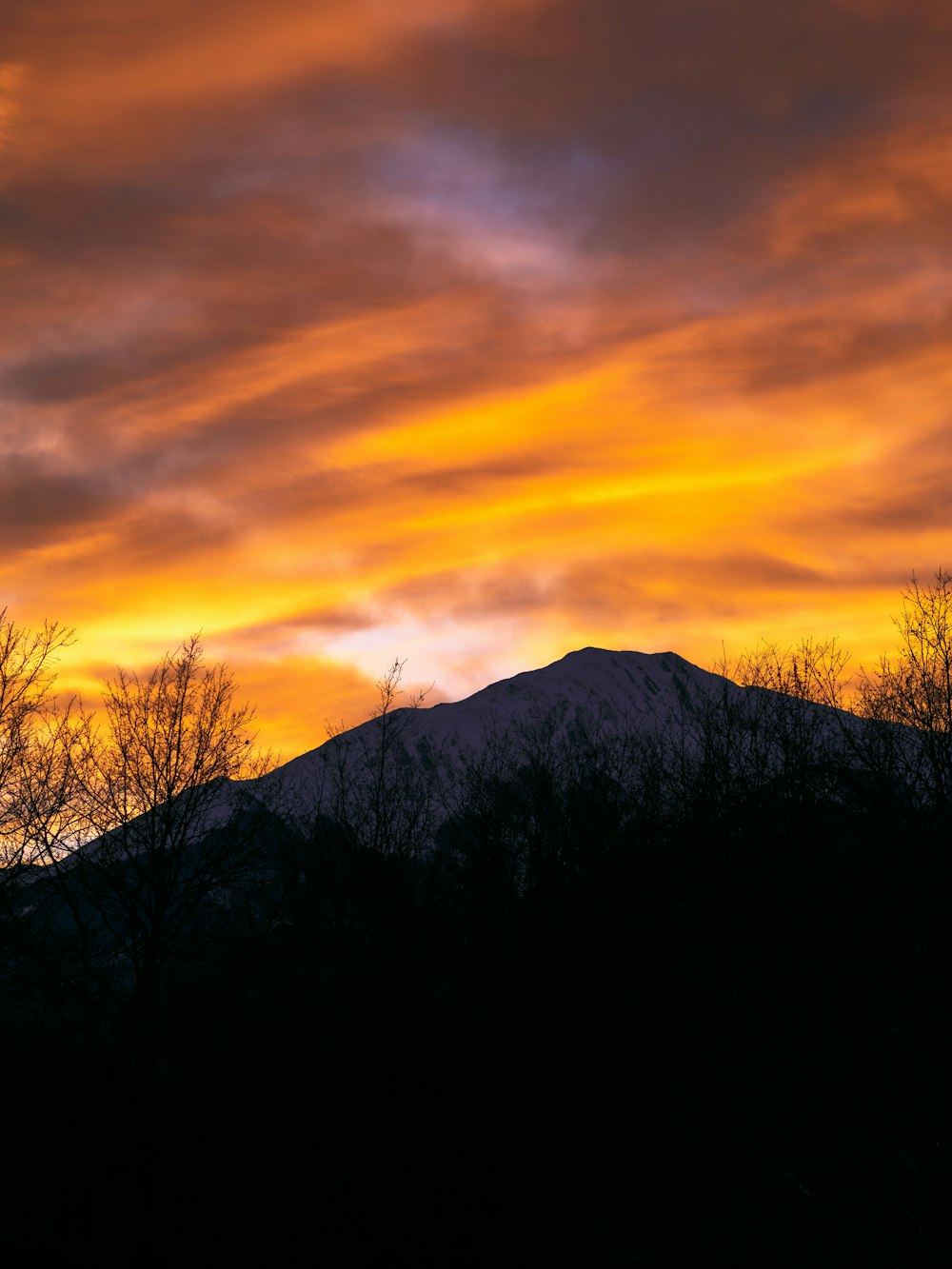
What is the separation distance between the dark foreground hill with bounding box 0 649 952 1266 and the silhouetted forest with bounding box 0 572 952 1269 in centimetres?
10

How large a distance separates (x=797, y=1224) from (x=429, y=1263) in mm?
8822

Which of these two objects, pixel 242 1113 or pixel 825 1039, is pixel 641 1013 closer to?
pixel 242 1113

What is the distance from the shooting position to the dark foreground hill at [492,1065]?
61.4 feet

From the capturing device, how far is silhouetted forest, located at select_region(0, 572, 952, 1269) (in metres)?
19.1

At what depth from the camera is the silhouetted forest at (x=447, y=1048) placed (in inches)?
753

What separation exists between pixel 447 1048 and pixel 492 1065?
1.75m

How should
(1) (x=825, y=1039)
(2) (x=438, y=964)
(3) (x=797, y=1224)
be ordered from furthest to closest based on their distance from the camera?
(2) (x=438, y=964)
(3) (x=797, y=1224)
(1) (x=825, y=1039)

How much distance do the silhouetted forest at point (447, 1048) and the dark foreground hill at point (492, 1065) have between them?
10 centimetres

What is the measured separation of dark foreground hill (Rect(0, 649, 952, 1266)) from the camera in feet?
61.4

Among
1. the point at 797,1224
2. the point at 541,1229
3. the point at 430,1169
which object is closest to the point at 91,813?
the point at 430,1169

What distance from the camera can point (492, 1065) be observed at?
28.2 meters

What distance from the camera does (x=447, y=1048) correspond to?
29.3 m

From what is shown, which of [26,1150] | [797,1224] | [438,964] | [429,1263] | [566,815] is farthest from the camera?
[566,815]

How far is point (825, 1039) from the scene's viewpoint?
12469 millimetres
